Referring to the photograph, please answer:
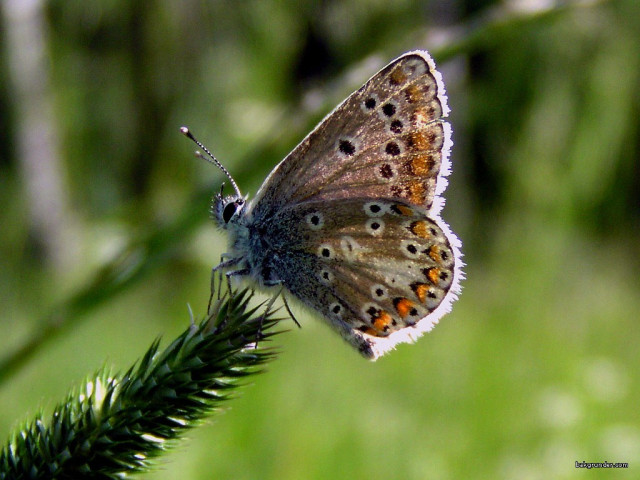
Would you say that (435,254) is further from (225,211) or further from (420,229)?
(225,211)

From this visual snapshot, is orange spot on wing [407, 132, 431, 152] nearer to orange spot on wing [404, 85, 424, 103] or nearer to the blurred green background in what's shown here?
orange spot on wing [404, 85, 424, 103]

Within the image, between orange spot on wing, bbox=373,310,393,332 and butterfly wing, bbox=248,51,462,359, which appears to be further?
orange spot on wing, bbox=373,310,393,332

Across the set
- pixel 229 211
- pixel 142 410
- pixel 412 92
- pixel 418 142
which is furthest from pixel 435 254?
pixel 142 410

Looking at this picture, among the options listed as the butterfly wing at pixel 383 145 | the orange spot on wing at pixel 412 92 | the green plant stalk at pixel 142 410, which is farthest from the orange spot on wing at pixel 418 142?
the green plant stalk at pixel 142 410

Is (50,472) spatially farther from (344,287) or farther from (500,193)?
(500,193)

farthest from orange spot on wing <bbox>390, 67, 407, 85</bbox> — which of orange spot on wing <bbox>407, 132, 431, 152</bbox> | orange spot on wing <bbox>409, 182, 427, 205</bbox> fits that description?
orange spot on wing <bbox>409, 182, 427, 205</bbox>

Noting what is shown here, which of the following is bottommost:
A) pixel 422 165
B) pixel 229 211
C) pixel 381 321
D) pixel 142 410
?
pixel 142 410
